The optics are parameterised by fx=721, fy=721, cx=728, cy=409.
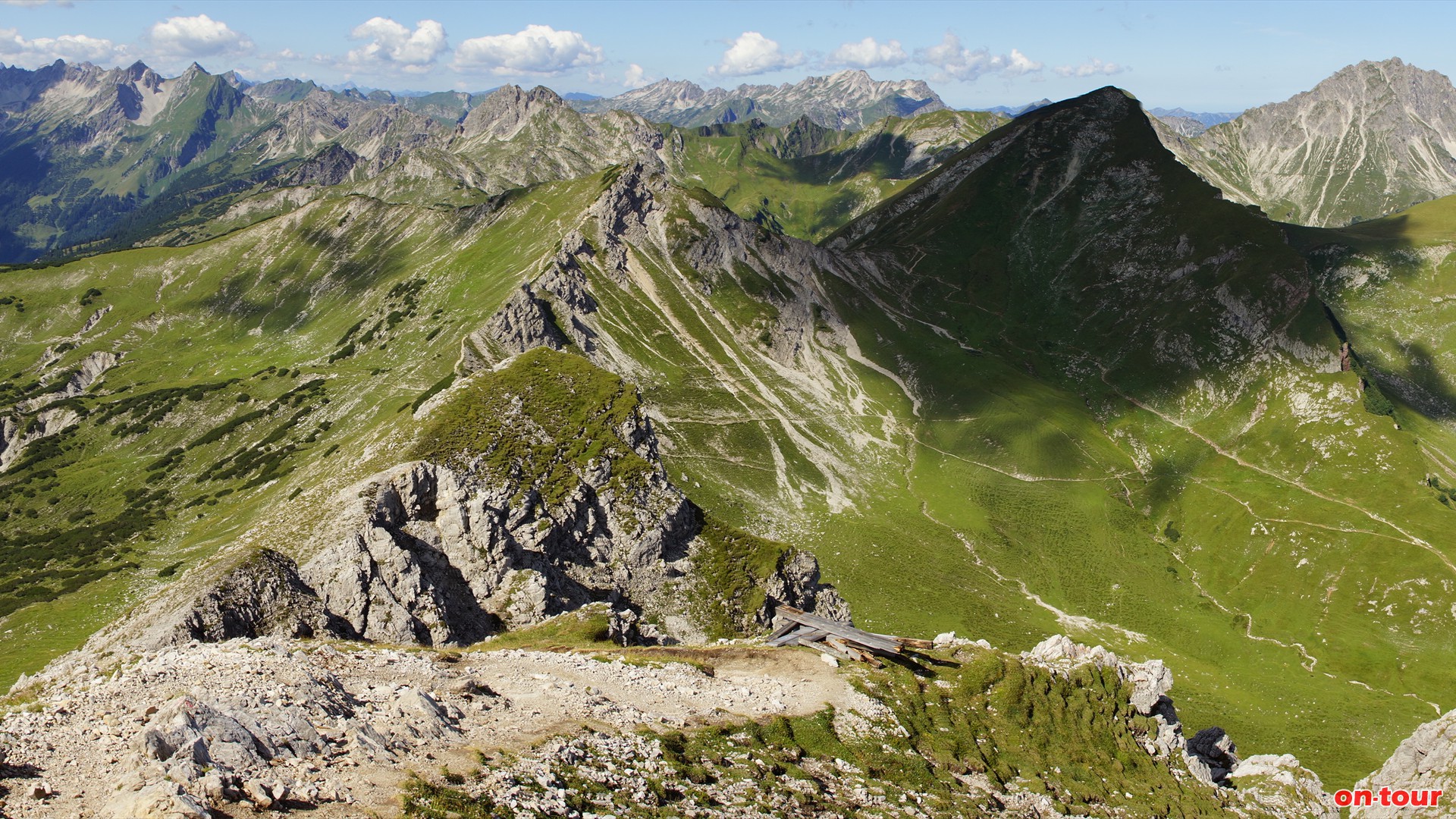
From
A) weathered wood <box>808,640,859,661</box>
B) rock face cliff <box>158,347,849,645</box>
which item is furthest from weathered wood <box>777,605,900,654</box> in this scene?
rock face cliff <box>158,347,849,645</box>

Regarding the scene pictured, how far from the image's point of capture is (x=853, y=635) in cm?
4653

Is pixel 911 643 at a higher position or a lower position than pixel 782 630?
lower

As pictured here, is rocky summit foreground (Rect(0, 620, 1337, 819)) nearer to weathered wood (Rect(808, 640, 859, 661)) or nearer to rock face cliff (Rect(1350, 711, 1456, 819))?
weathered wood (Rect(808, 640, 859, 661))

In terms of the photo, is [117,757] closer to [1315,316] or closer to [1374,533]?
[1374,533]

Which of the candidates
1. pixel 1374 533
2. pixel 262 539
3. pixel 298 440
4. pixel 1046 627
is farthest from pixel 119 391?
pixel 1374 533

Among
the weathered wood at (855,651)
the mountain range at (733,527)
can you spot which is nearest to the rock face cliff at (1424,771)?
the mountain range at (733,527)

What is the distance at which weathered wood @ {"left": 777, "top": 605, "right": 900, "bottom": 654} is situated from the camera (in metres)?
45.0

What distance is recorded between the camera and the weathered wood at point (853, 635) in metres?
45.0

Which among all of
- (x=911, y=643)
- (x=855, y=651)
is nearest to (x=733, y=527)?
(x=911, y=643)

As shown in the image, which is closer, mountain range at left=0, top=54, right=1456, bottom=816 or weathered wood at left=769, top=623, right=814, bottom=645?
mountain range at left=0, top=54, right=1456, bottom=816

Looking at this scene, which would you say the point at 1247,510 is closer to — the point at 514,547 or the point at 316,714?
the point at 514,547

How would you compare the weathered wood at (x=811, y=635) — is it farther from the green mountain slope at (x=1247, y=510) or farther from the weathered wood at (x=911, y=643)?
the green mountain slope at (x=1247, y=510)

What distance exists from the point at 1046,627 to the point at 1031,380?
95143 millimetres

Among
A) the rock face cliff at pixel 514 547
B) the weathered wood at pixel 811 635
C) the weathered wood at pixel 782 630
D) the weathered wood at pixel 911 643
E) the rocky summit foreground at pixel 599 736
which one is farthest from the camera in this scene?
the rock face cliff at pixel 514 547
